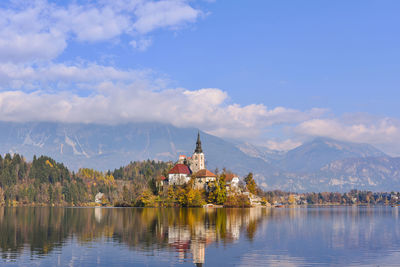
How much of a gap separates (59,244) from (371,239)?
4574 centimetres

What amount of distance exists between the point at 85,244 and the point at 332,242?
34.2 metres

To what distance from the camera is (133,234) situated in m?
72.9

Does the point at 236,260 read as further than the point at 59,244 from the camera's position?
No

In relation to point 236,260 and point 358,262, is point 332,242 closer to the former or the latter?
point 358,262

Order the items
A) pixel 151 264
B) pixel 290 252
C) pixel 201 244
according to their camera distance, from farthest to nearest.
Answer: pixel 201 244, pixel 290 252, pixel 151 264

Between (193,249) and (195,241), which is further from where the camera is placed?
(195,241)

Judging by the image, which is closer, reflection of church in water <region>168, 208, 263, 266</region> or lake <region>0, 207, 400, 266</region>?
lake <region>0, 207, 400, 266</region>

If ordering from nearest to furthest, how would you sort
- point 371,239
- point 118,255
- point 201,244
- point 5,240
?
point 118,255, point 201,244, point 5,240, point 371,239

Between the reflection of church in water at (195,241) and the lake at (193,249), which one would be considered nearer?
the lake at (193,249)

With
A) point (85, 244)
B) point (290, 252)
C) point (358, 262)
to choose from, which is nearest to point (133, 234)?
point (85, 244)

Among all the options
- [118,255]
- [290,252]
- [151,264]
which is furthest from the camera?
[290,252]

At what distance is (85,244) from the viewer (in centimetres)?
6078

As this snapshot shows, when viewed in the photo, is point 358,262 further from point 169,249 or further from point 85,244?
point 85,244

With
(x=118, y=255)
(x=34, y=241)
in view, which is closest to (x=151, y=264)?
(x=118, y=255)
